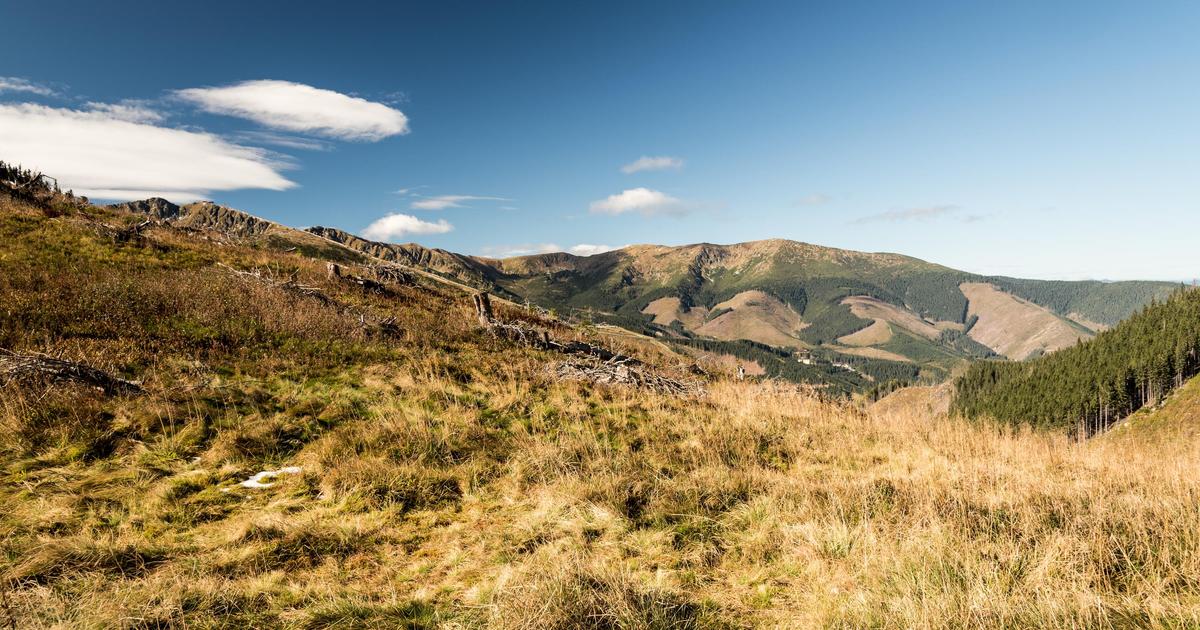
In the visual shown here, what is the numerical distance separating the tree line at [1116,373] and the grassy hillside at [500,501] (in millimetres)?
141035

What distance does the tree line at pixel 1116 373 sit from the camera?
401 feet

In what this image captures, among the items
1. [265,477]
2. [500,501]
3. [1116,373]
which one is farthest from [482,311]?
[1116,373]

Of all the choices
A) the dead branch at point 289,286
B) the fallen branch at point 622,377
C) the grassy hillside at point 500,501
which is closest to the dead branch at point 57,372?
the grassy hillside at point 500,501

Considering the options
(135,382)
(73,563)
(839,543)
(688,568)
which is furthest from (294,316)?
(839,543)

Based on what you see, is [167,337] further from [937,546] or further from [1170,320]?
[1170,320]

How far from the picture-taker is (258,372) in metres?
9.97

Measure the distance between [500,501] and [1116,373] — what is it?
183207mm

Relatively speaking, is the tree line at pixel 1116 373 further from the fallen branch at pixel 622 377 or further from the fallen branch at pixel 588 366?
the fallen branch at pixel 622 377

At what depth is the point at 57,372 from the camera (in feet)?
25.7

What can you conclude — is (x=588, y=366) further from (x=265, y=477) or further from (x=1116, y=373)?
(x=1116, y=373)

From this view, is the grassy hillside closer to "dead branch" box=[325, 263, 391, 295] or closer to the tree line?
"dead branch" box=[325, 263, 391, 295]

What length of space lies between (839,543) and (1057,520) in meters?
2.83

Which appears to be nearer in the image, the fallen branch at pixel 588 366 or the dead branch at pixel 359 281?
the fallen branch at pixel 588 366

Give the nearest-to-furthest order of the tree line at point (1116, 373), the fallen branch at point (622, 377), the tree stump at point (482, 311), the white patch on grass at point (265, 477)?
the white patch on grass at point (265, 477), the fallen branch at point (622, 377), the tree stump at point (482, 311), the tree line at point (1116, 373)
